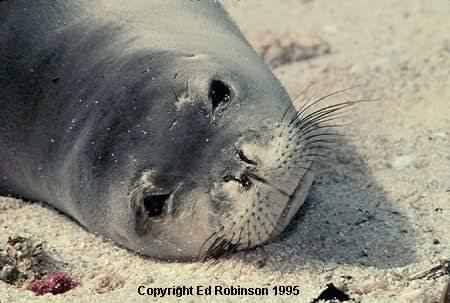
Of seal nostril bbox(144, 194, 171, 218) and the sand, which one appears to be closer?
the sand

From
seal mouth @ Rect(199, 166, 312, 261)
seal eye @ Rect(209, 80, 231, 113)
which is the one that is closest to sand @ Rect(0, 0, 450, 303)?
seal mouth @ Rect(199, 166, 312, 261)

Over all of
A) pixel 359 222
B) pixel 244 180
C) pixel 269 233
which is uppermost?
pixel 244 180

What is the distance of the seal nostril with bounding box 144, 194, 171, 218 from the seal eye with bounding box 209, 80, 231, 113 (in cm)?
42

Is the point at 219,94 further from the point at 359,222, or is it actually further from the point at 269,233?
the point at 359,222

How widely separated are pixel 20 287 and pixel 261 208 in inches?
40.7

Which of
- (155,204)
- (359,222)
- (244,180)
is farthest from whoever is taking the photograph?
(359,222)

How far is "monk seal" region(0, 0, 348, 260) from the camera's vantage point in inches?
110

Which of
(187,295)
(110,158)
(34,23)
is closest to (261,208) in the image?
(187,295)

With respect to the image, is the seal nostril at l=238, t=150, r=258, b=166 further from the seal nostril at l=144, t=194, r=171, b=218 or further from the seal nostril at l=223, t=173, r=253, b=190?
the seal nostril at l=144, t=194, r=171, b=218

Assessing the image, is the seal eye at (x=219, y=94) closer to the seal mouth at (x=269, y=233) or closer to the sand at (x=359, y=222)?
the seal mouth at (x=269, y=233)

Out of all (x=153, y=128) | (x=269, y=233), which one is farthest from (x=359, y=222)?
(x=153, y=128)

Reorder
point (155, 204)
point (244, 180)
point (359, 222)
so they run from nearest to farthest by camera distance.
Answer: point (244, 180) < point (155, 204) < point (359, 222)

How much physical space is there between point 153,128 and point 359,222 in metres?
0.98

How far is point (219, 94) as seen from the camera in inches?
117
